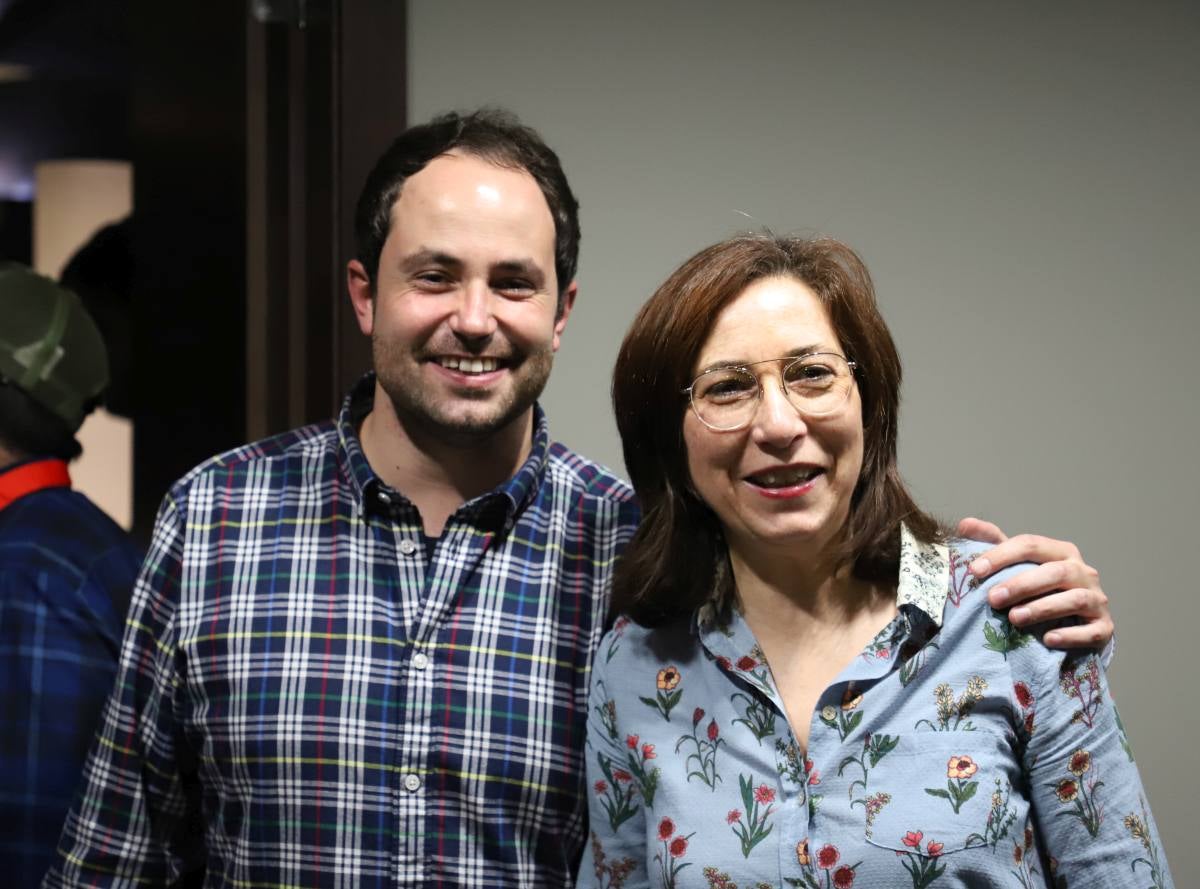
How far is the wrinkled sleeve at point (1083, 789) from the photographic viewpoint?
1.26 meters

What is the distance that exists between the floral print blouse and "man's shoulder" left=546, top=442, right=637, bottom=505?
1.31 ft

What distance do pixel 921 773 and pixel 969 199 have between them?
120 cm

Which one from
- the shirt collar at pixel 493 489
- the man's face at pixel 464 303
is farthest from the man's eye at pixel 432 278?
the shirt collar at pixel 493 489

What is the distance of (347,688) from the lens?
154 cm

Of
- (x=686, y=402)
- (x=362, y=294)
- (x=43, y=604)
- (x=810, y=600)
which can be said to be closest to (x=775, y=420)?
(x=686, y=402)

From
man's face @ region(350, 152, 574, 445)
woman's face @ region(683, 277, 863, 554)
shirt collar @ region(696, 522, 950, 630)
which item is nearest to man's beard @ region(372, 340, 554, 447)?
man's face @ region(350, 152, 574, 445)

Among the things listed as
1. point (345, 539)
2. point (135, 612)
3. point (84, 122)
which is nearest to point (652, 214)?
point (345, 539)

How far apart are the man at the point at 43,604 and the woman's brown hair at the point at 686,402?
2.61ft

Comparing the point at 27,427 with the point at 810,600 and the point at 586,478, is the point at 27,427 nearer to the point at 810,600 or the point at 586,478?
the point at 586,478

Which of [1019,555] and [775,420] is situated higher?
[775,420]

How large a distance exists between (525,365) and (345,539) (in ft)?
1.06

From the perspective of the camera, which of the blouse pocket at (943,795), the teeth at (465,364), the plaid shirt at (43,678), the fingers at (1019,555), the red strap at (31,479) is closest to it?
the blouse pocket at (943,795)

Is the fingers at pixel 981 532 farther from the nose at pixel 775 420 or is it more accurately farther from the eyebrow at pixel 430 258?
the eyebrow at pixel 430 258

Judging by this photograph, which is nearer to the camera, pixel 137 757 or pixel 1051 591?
pixel 1051 591
